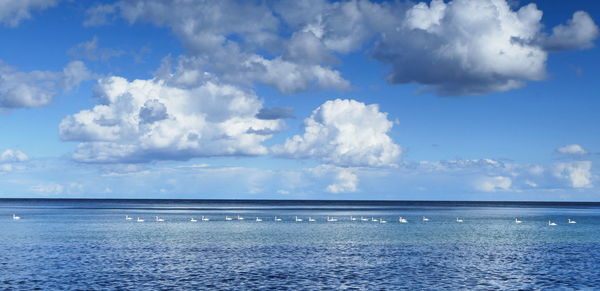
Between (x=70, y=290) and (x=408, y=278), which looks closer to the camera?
(x=70, y=290)

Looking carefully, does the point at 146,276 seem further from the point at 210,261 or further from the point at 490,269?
the point at 490,269

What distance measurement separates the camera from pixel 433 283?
43.8 meters

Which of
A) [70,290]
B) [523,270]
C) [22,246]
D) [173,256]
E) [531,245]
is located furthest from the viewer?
[531,245]

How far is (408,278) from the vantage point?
150 ft

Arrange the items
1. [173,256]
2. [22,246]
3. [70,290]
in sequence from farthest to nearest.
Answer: [22,246], [173,256], [70,290]

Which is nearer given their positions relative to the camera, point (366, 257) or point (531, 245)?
point (366, 257)

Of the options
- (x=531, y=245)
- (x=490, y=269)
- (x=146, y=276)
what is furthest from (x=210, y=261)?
(x=531, y=245)

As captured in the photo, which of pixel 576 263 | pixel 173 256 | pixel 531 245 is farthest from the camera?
pixel 531 245

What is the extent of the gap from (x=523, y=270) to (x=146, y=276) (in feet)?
97.0

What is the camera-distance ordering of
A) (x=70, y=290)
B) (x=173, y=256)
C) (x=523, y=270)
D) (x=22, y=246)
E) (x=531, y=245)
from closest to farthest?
(x=70, y=290) < (x=523, y=270) < (x=173, y=256) < (x=22, y=246) < (x=531, y=245)

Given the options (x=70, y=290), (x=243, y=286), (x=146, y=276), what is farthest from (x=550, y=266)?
(x=70, y=290)

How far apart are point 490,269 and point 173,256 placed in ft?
93.5

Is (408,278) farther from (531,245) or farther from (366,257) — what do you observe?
(531,245)

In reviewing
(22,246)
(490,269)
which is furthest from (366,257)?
(22,246)
